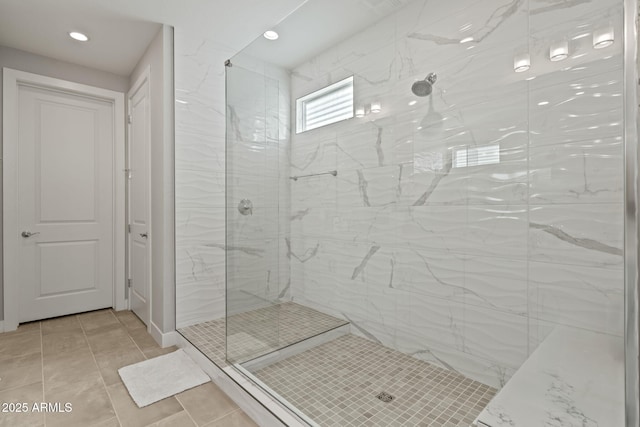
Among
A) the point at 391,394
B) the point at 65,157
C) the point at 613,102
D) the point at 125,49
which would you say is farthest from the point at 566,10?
the point at 65,157

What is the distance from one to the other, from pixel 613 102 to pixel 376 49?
1384 mm

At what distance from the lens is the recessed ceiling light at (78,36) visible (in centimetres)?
250

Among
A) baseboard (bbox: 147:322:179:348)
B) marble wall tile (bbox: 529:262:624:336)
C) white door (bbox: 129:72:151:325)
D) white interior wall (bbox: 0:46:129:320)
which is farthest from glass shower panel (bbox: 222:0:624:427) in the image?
white interior wall (bbox: 0:46:129:320)

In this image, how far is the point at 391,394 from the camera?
163 centimetres

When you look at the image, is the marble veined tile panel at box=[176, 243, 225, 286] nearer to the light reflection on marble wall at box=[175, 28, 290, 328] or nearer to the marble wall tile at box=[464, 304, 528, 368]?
the light reflection on marble wall at box=[175, 28, 290, 328]

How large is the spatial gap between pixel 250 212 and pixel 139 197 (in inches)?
61.4

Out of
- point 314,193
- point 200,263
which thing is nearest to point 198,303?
point 200,263

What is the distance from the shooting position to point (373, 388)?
1.69m

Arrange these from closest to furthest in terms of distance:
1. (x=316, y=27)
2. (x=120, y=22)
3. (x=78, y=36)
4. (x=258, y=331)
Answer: (x=258, y=331) < (x=316, y=27) < (x=120, y=22) < (x=78, y=36)

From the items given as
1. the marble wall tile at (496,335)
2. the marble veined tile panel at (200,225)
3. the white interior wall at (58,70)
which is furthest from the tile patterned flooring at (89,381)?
the marble wall tile at (496,335)

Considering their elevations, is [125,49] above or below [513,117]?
above

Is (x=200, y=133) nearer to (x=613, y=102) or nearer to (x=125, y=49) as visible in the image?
(x=125, y=49)

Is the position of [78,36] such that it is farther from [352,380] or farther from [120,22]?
[352,380]

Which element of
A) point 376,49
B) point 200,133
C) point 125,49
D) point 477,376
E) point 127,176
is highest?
point 125,49
